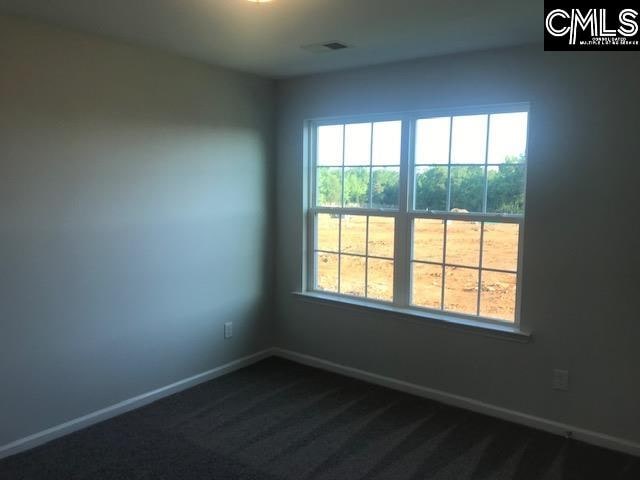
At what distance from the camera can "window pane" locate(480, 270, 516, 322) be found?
10.8 ft

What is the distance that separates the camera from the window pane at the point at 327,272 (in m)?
4.16

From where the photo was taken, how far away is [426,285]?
12.0 ft

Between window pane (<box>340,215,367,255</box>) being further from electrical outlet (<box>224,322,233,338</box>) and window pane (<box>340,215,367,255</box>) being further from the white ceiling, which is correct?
the white ceiling

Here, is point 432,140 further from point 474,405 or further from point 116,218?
point 116,218

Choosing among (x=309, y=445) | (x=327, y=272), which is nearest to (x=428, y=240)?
(x=327, y=272)

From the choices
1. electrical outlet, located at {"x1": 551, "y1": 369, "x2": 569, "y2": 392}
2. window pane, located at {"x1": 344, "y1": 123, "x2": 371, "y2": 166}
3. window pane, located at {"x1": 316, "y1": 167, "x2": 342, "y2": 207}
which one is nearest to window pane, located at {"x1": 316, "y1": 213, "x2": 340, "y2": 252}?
window pane, located at {"x1": 316, "y1": 167, "x2": 342, "y2": 207}

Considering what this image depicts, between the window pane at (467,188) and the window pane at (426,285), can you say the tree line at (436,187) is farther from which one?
the window pane at (426,285)

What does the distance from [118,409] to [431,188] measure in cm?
251

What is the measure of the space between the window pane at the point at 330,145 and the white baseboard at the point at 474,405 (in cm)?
159

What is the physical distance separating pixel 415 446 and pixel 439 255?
49.4 inches

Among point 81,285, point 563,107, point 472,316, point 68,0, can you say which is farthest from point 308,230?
point 68,0

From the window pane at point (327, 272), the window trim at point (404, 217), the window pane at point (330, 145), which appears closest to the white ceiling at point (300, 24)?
the window trim at point (404, 217)

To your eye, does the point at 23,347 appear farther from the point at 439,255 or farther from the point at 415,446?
the point at 439,255

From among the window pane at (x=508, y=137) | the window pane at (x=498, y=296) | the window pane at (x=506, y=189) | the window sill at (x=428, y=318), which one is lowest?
the window sill at (x=428, y=318)
